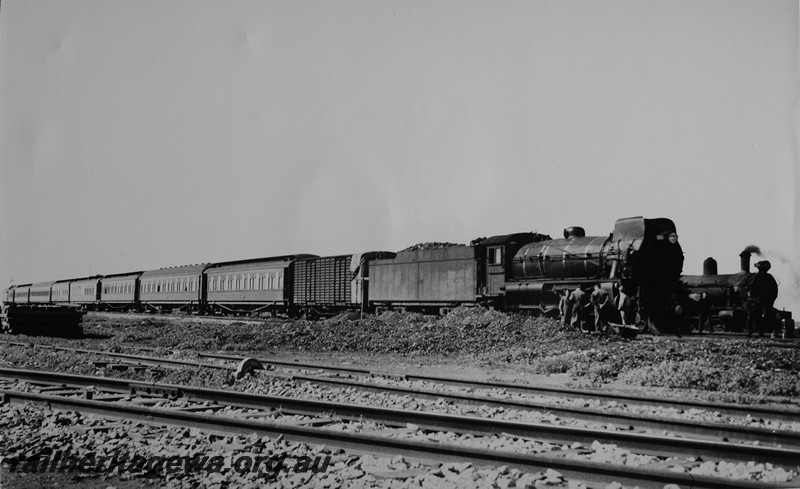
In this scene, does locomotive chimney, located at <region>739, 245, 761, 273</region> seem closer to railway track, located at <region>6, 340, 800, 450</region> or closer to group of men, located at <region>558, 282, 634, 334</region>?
group of men, located at <region>558, 282, 634, 334</region>

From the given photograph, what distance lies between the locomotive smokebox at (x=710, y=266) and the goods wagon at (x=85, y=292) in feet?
137

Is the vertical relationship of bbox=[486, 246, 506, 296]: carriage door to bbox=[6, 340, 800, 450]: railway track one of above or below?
above

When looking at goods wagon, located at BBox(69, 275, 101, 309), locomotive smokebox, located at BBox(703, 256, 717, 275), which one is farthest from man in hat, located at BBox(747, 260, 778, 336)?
goods wagon, located at BBox(69, 275, 101, 309)

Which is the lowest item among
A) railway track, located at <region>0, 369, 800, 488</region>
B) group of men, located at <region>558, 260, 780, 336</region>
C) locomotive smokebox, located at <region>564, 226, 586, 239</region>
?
railway track, located at <region>0, 369, 800, 488</region>

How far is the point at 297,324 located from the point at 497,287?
21.7ft

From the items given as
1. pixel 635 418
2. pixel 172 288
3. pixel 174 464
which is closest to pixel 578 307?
pixel 635 418

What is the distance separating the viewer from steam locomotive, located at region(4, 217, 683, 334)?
17047 mm

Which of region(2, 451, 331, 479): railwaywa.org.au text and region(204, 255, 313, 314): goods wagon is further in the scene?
region(204, 255, 313, 314): goods wagon

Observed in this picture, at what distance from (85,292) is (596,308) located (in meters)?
43.9

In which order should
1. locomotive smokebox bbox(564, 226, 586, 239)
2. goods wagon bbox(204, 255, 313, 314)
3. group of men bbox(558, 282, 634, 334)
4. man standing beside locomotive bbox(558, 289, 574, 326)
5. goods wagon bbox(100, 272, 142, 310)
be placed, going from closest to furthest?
group of men bbox(558, 282, 634, 334) < man standing beside locomotive bbox(558, 289, 574, 326) < locomotive smokebox bbox(564, 226, 586, 239) < goods wagon bbox(204, 255, 313, 314) < goods wagon bbox(100, 272, 142, 310)

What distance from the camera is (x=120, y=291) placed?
45.4 m

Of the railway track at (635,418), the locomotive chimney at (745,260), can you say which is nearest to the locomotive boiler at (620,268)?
the locomotive chimney at (745,260)

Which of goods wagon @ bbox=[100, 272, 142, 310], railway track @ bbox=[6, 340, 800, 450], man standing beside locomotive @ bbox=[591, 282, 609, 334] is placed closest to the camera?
railway track @ bbox=[6, 340, 800, 450]

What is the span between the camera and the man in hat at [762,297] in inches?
782
